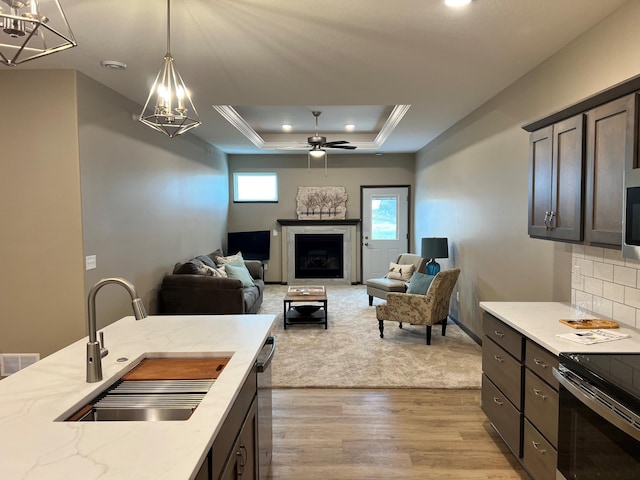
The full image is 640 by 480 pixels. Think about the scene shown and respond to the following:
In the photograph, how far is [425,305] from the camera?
470cm

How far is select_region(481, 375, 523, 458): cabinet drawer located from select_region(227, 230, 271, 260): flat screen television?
6.20 m

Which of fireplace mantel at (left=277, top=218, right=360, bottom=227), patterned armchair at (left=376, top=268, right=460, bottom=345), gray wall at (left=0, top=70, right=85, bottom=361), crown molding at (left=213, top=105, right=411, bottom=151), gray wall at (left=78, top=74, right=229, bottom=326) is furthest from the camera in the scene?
fireplace mantel at (left=277, top=218, right=360, bottom=227)

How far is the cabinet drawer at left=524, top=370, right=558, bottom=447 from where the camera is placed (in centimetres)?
198

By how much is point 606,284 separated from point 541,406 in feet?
3.04

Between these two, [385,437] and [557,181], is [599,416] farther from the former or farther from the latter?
[385,437]

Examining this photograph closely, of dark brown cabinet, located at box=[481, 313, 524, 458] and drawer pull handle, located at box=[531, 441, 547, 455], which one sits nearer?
drawer pull handle, located at box=[531, 441, 547, 455]

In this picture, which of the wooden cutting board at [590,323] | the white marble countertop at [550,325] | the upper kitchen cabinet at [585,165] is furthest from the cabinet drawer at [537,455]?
the upper kitchen cabinet at [585,165]

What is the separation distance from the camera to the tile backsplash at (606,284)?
7.52 ft

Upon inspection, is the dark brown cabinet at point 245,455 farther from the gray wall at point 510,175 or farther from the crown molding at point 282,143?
the crown molding at point 282,143

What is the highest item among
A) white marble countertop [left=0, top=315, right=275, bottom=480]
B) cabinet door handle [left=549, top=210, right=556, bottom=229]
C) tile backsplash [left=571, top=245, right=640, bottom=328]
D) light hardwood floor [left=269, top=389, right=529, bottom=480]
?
cabinet door handle [left=549, top=210, right=556, bottom=229]

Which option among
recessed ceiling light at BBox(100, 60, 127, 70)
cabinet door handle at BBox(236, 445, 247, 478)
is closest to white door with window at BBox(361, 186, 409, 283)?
recessed ceiling light at BBox(100, 60, 127, 70)

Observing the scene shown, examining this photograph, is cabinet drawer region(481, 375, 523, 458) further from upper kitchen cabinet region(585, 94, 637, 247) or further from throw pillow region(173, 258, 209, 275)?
throw pillow region(173, 258, 209, 275)

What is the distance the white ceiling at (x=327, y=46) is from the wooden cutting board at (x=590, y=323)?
5.97 feet

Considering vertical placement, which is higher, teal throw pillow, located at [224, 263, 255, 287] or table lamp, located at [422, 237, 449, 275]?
table lamp, located at [422, 237, 449, 275]
